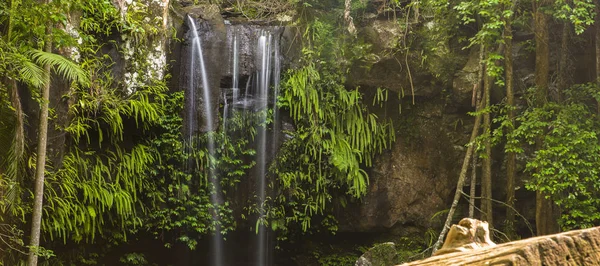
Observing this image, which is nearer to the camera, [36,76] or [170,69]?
[36,76]

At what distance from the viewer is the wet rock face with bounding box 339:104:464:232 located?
9.95 meters

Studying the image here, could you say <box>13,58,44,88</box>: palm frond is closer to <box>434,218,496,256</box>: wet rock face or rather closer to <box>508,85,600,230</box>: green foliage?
<box>434,218,496,256</box>: wet rock face

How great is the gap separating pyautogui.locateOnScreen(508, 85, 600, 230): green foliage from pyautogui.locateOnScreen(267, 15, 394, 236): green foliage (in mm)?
2746

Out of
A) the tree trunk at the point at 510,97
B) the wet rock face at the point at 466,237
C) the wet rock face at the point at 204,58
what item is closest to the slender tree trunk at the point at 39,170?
the wet rock face at the point at 204,58

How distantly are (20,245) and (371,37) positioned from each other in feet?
20.5

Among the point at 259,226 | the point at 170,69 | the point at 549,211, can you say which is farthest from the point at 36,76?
the point at 549,211

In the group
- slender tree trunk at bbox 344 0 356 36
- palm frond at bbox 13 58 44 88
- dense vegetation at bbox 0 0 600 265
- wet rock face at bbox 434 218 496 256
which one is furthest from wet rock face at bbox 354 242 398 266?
wet rock face at bbox 434 218 496 256

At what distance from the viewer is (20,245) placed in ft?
22.1

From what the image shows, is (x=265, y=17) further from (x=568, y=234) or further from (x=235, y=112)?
(x=568, y=234)

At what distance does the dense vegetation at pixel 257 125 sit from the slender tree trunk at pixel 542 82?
19 mm

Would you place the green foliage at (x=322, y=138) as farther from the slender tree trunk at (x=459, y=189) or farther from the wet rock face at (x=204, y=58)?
the slender tree trunk at (x=459, y=189)

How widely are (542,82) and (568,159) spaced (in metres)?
1.47

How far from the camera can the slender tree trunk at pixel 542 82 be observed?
798 cm

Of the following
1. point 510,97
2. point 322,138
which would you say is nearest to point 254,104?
point 322,138
